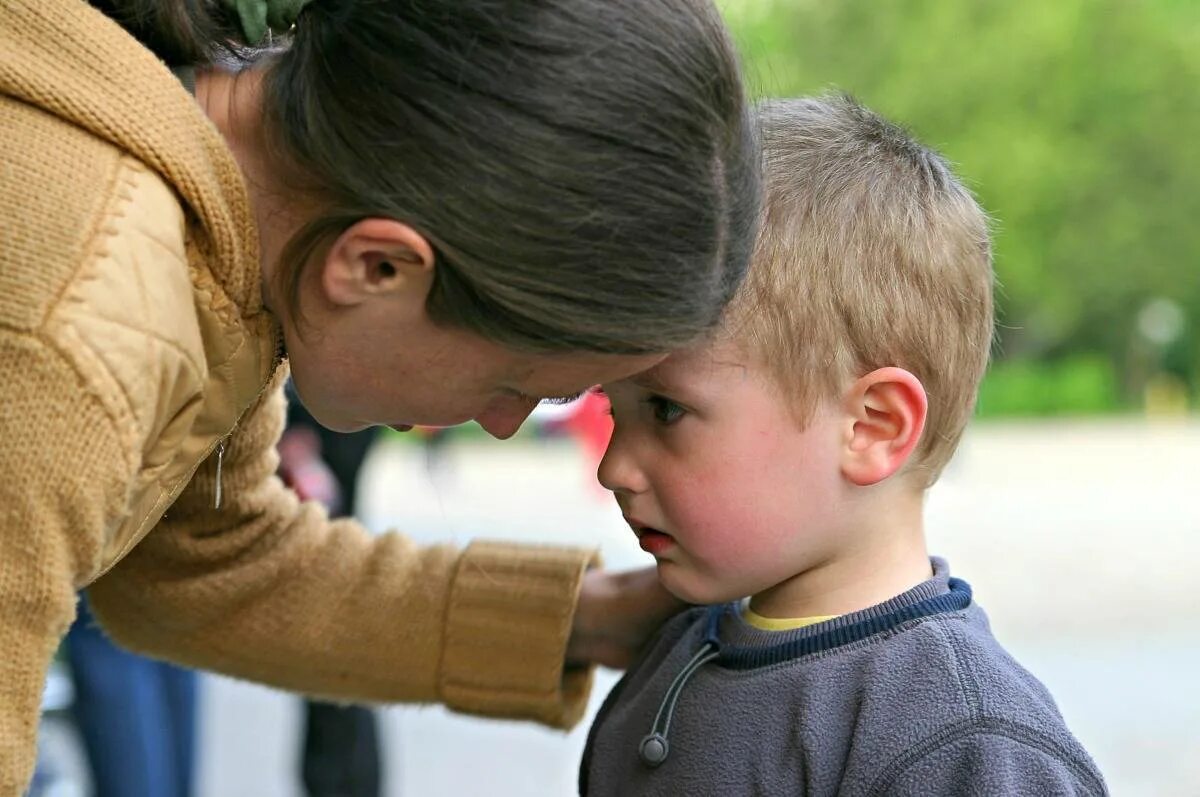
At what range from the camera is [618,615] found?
1.81 metres

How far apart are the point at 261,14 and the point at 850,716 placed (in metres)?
0.87

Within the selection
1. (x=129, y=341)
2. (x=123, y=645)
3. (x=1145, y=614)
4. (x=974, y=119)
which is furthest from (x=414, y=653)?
(x=974, y=119)

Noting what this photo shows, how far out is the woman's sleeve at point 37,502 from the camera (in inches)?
44.9

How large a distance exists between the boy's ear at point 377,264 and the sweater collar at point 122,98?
0.30 feet

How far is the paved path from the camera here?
3918 mm

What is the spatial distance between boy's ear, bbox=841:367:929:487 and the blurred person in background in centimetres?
166

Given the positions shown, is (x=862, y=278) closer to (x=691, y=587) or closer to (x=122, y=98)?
(x=691, y=587)

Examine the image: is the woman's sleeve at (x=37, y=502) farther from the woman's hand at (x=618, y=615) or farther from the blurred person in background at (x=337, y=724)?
the blurred person in background at (x=337, y=724)

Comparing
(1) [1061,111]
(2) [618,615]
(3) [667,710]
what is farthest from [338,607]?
(1) [1061,111]

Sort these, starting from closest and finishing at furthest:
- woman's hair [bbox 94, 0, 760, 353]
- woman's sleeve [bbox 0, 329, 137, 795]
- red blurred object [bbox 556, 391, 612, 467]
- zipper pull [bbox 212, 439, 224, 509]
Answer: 1. woman's sleeve [bbox 0, 329, 137, 795]
2. woman's hair [bbox 94, 0, 760, 353]
3. zipper pull [bbox 212, 439, 224, 509]
4. red blurred object [bbox 556, 391, 612, 467]

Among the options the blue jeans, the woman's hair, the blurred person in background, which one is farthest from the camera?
the blurred person in background

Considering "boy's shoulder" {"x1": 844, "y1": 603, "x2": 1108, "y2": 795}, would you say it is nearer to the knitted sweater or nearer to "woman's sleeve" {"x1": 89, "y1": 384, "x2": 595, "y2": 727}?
"woman's sleeve" {"x1": 89, "y1": 384, "x2": 595, "y2": 727}

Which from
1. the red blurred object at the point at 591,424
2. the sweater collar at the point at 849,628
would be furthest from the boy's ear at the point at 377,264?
the red blurred object at the point at 591,424

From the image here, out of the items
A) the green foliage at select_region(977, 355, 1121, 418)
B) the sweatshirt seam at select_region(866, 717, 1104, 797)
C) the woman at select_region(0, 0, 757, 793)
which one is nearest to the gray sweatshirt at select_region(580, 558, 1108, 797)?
the sweatshirt seam at select_region(866, 717, 1104, 797)
